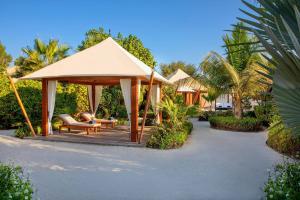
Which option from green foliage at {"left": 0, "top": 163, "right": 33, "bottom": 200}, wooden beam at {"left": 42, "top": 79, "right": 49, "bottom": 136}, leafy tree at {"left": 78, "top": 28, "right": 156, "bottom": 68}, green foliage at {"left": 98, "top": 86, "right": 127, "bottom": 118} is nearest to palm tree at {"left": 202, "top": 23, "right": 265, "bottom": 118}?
leafy tree at {"left": 78, "top": 28, "right": 156, "bottom": 68}

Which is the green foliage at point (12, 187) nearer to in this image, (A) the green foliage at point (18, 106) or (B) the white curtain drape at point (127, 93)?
(B) the white curtain drape at point (127, 93)

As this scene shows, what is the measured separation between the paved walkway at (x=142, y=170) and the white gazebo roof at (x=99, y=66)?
282 cm

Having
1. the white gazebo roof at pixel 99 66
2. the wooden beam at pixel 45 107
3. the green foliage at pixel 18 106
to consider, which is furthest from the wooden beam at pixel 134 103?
the green foliage at pixel 18 106

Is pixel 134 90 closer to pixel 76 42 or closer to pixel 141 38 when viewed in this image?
pixel 141 38

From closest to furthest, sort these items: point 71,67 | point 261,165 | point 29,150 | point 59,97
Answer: point 261,165
point 29,150
point 71,67
point 59,97

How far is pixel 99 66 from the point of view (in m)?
11.8

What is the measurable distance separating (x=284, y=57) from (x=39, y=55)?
80.3 ft

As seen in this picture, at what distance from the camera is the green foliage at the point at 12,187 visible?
3680 millimetres

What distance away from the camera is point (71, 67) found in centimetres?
1213

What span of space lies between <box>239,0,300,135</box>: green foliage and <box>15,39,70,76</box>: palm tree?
22.1 meters

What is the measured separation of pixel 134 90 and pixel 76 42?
46.4 feet

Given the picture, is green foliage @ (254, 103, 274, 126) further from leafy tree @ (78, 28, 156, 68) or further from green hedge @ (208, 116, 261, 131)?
leafy tree @ (78, 28, 156, 68)

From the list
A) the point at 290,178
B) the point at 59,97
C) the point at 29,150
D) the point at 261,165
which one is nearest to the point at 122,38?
the point at 59,97

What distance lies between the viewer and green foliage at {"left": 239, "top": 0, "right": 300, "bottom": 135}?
1996 millimetres
